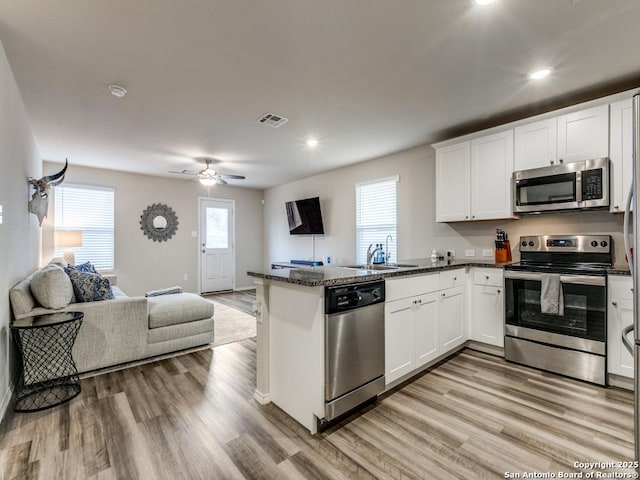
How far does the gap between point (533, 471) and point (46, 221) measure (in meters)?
6.79

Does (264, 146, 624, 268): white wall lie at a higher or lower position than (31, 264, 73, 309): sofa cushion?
higher

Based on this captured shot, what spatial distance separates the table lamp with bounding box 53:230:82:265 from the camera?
4773mm

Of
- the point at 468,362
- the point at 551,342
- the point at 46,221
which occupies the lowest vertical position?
the point at 468,362

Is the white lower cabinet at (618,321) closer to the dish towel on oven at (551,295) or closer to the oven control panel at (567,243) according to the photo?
the dish towel on oven at (551,295)

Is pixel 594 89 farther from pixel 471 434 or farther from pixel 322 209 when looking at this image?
pixel 322 209

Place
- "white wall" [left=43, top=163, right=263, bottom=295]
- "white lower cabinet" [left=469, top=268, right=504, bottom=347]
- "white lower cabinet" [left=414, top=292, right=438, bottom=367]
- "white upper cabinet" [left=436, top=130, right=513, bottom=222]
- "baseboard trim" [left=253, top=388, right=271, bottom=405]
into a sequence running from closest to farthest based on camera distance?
"baseboard trim" [left=253, top=388, right=271, bottom=405] → "white lower cabinet" [left=414, top=292, right=438, bottom=367] → "white lower cabinet" [left=469, top=268, right=504, bottom=347] → "white upper cabinet" [left=436, top=130, right=513, bottom=222] → "white wall" [left=43, top=163, right=263, bottom=295]

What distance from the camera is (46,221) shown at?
4.97m

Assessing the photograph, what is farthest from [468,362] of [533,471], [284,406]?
[284,406]

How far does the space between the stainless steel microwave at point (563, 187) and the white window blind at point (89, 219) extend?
21.7 feet

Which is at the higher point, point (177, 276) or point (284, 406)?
point (177, 276)

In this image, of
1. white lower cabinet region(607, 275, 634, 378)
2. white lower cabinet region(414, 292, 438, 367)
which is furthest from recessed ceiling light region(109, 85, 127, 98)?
white lower cabinet region(607, 275, 634, 378)

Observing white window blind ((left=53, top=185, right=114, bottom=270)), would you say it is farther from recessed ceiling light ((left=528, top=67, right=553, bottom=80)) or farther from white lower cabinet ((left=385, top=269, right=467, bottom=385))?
recessed ceiling light ((left=528, top=67, right=553, bottom=80))

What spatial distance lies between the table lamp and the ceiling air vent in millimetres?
3854

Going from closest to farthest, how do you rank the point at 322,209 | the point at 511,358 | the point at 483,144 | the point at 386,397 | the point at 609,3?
the point at 609,3 → the point at 386,397 → the point at 511,358 → the point at 483,144 → the point at 322,209
